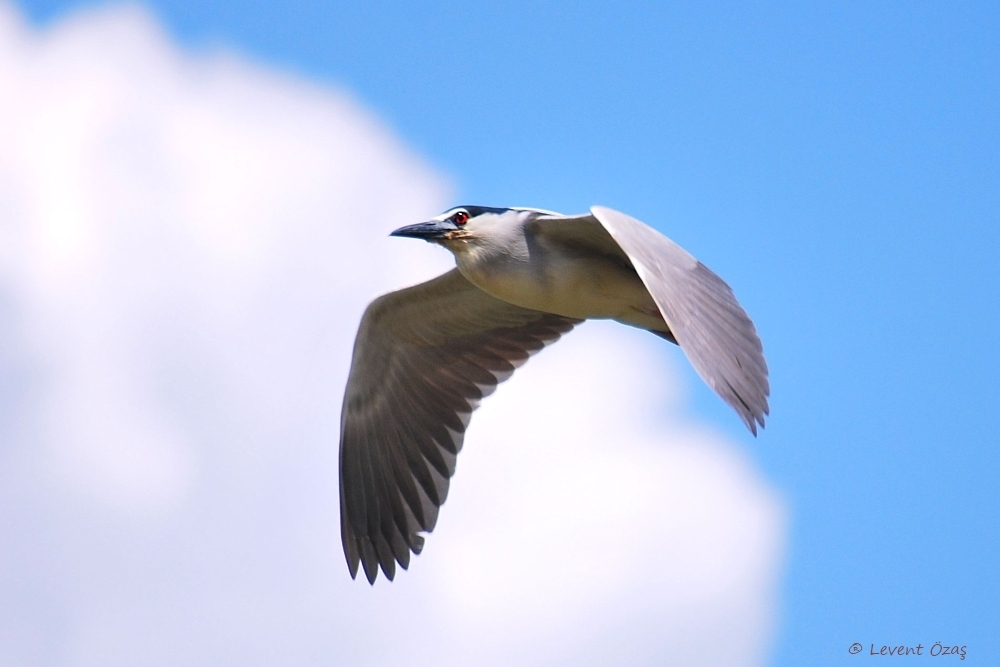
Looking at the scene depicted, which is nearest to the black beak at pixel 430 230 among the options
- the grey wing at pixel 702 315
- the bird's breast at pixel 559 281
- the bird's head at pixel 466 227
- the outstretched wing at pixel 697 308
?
the bird's head at pixel 466 227

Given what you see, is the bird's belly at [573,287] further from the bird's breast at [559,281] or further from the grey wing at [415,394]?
the grey wing at [415,394]

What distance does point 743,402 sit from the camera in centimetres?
551

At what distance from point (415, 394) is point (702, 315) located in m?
3.11

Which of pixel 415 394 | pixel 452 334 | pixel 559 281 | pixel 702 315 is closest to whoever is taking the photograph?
pixel 702 315

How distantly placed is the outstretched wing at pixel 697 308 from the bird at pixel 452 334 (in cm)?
2

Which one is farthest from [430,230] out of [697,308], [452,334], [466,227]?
[697,308]

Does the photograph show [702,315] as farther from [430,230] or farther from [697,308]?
[430,230]

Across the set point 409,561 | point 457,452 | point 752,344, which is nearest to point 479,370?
point 457,452

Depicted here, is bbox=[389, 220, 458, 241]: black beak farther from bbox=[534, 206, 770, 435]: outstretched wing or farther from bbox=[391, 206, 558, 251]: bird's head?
bbox=[534, 206, 770, 435]: outstretched wing

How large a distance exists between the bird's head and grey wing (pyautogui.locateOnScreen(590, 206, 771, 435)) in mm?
923

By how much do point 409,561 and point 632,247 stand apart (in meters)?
3.34

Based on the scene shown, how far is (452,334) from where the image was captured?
8.51m

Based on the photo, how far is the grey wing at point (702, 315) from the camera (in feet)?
17.9

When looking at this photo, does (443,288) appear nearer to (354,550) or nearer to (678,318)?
(354,550)
